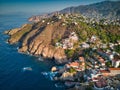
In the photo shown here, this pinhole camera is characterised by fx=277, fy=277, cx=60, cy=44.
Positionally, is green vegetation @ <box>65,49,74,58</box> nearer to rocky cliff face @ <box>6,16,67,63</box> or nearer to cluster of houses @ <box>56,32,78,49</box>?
rocky cliff face @ <box>6,16,67,63</box>

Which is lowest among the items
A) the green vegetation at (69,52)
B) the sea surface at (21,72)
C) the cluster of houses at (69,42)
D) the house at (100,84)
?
the sea surface at (21,72)

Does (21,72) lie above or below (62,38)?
below

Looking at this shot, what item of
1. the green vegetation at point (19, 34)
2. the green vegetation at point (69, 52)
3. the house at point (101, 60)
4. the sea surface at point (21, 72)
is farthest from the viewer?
the green vegetation at point (19, 34)

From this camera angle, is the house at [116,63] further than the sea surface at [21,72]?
Yes

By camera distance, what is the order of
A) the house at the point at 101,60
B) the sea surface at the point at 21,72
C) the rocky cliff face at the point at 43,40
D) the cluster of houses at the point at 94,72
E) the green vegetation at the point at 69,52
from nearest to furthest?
the cluster of houses at the point at 94,72 → the sea surface at the point at 21,72 → the house at the point at 101,60 → the green vegetation at the point at 69,52 → the rocky cliff face at the point at 43,40

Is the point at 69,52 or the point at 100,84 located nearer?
the point at 100,84

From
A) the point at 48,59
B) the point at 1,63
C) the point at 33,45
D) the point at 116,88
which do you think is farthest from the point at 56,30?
the point at 116,88

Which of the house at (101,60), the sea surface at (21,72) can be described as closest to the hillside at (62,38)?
the sea surface at (21,72)

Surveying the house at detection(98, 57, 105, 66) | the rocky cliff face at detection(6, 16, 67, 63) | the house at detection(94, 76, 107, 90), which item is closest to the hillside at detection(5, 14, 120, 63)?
the rocky cliff face at detection(6, 16, 67, 63)

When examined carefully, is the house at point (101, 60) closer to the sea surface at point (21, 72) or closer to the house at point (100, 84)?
the house at point (100, 84)

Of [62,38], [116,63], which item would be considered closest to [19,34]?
[62,38]

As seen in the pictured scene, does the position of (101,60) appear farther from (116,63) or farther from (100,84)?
(100,84)
